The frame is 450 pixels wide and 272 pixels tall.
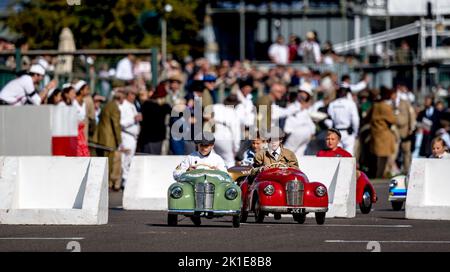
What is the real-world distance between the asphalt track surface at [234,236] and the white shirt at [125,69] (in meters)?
14.0

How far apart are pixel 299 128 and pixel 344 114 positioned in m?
1.03

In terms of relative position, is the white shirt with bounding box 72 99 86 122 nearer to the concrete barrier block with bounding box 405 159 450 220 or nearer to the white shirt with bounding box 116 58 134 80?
the white shirt with bounding box 116 58 134 80

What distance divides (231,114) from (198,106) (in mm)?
1200

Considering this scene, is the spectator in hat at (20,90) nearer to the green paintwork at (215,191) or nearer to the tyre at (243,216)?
the tyre at (243,216)

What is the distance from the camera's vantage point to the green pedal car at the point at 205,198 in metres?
17.4

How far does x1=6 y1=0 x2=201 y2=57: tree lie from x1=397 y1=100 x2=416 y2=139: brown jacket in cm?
1094

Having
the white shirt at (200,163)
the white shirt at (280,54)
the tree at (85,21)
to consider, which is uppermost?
the tree at (85,21)

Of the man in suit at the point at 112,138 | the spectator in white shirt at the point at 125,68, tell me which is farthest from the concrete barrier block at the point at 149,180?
the spectator in white shirt at the point at 125,68

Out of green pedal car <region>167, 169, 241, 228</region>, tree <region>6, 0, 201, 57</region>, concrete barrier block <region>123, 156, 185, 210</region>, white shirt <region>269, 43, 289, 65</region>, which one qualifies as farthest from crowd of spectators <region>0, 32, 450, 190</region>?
tree <region>6, 0, 201, 57</region>

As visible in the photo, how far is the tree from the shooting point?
43781 millimetres

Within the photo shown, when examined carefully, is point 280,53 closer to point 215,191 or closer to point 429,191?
point 429,191

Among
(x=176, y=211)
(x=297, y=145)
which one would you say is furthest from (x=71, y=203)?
(x=297, y=145)
